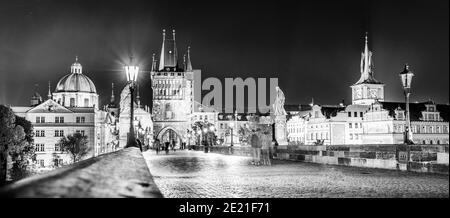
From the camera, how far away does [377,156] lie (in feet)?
61.8

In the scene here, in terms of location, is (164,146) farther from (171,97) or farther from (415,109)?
(171,97)

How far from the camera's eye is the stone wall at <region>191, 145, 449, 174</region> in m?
15.7

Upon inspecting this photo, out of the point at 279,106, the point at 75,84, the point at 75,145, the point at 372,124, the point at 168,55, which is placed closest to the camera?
the point at 279,106

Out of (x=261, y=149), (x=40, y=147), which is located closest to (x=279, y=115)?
(x=261, y=149)

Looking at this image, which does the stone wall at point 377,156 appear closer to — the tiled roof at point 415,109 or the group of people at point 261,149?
the group of people at point 261,149

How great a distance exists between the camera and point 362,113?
376 feet

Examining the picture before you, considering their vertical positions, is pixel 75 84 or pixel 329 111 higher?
pixel 75 84

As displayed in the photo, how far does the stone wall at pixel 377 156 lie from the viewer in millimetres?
15680

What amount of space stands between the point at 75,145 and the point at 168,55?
69.6 metres

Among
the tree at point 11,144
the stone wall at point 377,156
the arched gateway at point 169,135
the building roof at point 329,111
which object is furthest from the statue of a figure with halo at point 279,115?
the arched gateway at point 169,135
